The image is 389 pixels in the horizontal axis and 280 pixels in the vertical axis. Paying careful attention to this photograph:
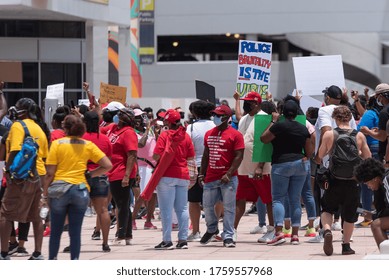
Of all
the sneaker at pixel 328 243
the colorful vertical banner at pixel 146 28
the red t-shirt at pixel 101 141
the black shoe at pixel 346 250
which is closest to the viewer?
the sneaker at pixel 328 243

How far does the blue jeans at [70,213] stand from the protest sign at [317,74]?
8383 mm

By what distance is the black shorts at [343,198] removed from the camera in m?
14.2

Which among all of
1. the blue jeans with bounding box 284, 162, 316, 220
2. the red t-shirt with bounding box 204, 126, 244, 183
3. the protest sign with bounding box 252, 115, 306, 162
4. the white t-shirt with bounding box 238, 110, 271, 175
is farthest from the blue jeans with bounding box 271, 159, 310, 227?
the blue jeans with bounding box 284, 162, 316, 220

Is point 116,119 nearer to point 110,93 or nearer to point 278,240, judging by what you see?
point 278,240

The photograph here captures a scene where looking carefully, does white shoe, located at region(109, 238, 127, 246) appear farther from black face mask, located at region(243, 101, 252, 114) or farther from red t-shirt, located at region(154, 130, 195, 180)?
black face mask, located at region(243, 101, 252, 114)

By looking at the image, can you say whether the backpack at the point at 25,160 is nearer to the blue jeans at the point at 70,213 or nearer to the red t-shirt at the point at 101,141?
the blue jeans at the point at 70,213

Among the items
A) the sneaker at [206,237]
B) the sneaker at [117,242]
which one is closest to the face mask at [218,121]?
the sneaker at [206,237]

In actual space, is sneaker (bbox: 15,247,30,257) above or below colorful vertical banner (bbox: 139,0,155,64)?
below

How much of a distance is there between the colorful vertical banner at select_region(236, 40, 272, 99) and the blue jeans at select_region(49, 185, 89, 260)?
645 centimetres

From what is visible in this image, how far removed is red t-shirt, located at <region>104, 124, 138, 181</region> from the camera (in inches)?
610

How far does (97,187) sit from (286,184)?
246cm

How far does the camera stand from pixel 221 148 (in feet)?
50.0
